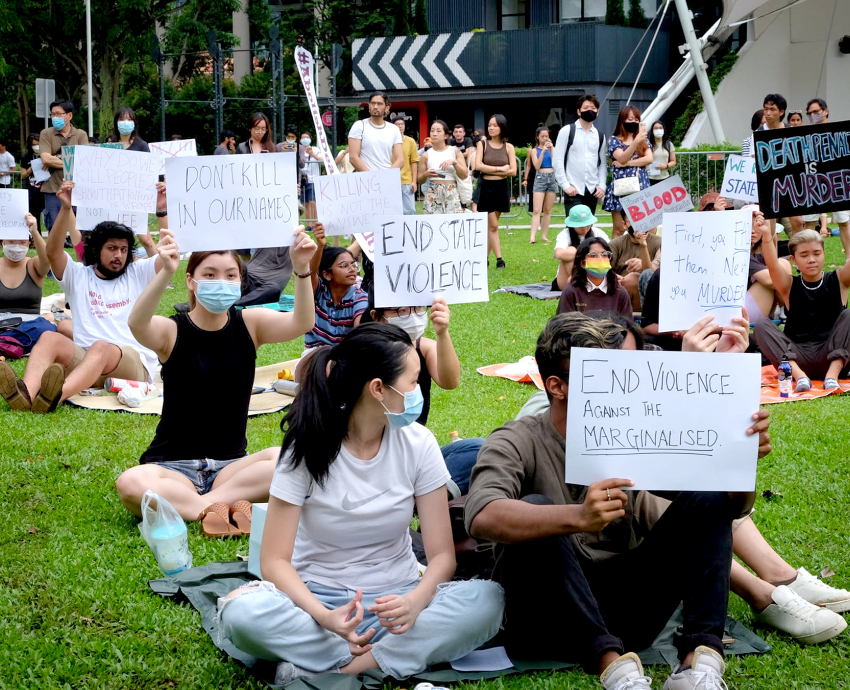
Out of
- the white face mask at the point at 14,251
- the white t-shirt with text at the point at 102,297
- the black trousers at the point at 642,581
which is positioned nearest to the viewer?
the black trousers at the point at 642,581

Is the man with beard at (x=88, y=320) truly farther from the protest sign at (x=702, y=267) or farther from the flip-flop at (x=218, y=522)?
the protest sign at (x=702, y=267)

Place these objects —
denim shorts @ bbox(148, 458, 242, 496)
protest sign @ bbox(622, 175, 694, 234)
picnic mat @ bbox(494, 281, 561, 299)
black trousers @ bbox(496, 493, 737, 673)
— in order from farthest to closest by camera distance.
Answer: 1. picnic mat @ bbox(494, 281, 561, 299)
2. protest sign @ bbox(622, 175, 694, 234)
3. denim shorts @ bbox(148, 458, 242, 496)
4. black trousers @ bbox(496, 493, 737, 673)

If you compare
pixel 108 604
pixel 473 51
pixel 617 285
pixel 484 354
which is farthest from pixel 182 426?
pixel 473 51

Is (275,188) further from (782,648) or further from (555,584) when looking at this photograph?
(782,648)

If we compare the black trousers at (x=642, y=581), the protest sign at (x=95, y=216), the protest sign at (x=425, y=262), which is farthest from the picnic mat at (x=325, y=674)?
the protest sign at (x=95, y=216)

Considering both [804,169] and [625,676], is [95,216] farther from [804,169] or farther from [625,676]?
[625,676]

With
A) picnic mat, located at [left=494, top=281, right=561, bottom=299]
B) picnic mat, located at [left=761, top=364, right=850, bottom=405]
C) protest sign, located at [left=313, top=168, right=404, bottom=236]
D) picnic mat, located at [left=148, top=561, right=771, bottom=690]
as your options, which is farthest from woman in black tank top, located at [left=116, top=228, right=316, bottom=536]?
picnic mat, located at [left=494, top=281, right=561, bottom=299]

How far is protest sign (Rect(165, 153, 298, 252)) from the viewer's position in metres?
5.24

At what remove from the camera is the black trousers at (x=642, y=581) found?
3.40m

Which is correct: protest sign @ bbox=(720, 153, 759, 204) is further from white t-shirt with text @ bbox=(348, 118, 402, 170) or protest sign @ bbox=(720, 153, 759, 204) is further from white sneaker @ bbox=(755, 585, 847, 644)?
white sneaker @ bbox=(755, 585, 847, 644)

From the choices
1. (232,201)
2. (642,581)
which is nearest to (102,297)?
(232,201)

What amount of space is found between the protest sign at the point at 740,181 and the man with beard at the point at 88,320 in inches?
196

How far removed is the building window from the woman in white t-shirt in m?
33.6

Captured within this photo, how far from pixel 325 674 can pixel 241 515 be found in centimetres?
166
